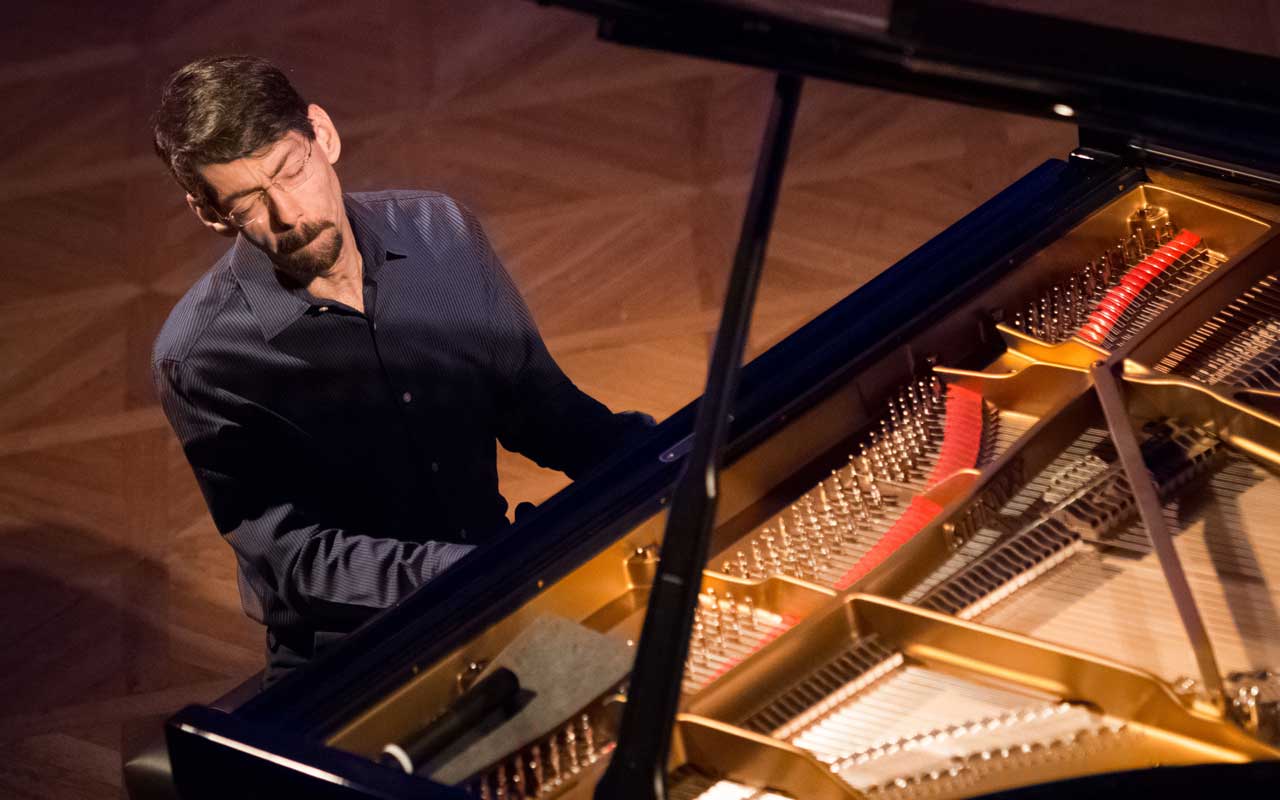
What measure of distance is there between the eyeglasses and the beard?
0.06 meters

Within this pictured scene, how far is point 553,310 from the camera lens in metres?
3.82

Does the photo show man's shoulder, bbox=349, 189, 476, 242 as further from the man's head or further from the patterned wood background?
the patterned wood background

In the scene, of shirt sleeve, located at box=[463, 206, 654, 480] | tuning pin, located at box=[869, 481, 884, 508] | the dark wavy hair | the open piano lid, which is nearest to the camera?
the open piano lid

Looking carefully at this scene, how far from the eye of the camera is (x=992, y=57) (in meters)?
1.38

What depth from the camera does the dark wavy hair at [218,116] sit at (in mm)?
2230

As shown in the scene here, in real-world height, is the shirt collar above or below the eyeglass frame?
A: below

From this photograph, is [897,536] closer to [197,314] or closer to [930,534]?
[930,534]

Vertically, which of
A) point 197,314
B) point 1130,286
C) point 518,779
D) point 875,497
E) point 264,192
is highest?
point 1130,286

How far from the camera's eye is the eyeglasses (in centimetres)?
228

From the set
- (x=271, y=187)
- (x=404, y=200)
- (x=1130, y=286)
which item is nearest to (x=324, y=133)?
(x=271, y=187)

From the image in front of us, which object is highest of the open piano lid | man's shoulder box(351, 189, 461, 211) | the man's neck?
the open piano lid

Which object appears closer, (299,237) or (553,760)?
(553,760)

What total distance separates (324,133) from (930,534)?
1.11 metres

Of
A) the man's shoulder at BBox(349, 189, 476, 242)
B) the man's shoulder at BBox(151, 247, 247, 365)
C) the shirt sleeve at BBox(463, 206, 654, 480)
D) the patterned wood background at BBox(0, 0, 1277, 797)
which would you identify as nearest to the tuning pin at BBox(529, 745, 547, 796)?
the shirt sleeve at BBox(463, 206, 654, 480)
